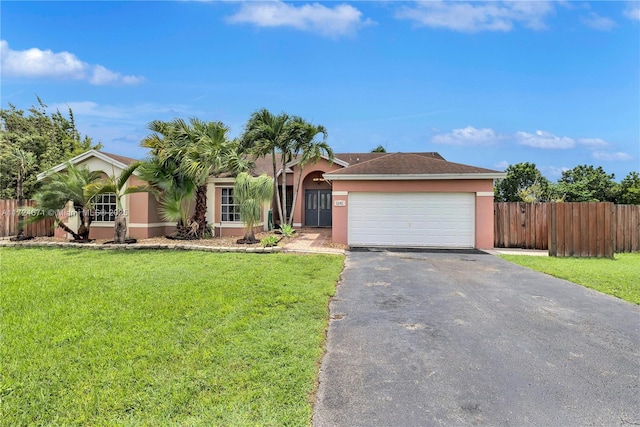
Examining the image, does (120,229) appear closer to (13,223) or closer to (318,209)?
(13,223)

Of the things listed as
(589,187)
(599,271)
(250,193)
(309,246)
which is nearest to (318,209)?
(309,246)

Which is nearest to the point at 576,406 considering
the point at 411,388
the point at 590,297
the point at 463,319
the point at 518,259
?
the point at 411,388

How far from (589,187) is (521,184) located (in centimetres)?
491

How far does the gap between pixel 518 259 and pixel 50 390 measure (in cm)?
1113

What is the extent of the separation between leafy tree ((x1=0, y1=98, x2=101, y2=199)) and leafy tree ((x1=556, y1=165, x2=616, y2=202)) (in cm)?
3762

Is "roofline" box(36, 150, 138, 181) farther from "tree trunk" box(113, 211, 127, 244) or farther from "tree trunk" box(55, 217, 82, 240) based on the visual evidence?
"tree trunk" box(55, 217, 82, 240)

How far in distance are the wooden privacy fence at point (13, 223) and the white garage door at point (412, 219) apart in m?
13.7

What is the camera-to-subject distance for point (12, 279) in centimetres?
650

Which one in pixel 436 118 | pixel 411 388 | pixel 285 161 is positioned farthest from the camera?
pixel 436 118

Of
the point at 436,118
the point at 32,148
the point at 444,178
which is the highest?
the point at 436,118

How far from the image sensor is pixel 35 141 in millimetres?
21188

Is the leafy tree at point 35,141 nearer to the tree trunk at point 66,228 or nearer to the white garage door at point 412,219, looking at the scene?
the tree trunk at point 66,228

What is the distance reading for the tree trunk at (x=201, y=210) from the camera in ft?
43.6

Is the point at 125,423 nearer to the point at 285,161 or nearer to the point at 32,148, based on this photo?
the point at 285,161
